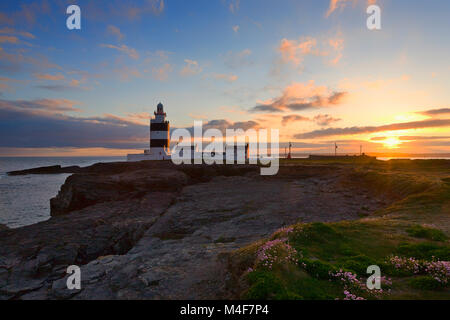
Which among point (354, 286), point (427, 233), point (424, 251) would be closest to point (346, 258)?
point (354, 286)

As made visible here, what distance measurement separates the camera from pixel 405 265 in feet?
24.0

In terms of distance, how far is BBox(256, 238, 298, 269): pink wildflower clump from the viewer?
268 inches

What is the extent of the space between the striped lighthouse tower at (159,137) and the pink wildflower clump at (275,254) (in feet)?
176

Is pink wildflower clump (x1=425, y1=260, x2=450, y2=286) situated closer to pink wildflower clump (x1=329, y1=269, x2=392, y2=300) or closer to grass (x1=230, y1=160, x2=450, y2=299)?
grass (x1=230, y1=160, x2=450, y2=299)

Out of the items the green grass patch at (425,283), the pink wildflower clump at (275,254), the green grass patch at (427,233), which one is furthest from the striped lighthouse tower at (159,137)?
the green grass patch at (425,283)

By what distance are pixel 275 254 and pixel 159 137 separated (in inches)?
2184

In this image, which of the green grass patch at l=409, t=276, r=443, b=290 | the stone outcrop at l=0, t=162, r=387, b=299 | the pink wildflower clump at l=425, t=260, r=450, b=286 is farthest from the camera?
the stone outcrop at l=0, t=162, r=387, b=299

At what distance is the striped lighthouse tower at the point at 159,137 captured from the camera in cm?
5938

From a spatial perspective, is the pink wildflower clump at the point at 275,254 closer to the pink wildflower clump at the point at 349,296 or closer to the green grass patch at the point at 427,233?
the pink wildflower clump at the point at 349,296

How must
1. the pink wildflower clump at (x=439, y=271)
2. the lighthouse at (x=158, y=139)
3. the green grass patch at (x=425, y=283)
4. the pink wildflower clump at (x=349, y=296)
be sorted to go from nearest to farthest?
the pink wildflower clump at (x=349, y=296) → the green grass patch at (x=425, y=283) → the pink wildflower clump at (x=439, y=271) → the lighthouse at (x=158, y=139)

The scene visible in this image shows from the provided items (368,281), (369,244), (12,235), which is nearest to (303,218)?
(369,244)

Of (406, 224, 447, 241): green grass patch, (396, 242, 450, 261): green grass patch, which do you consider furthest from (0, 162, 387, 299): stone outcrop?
(406, 224, 447, 241): green grass patch

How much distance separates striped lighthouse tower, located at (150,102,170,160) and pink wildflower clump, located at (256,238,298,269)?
53786 mm

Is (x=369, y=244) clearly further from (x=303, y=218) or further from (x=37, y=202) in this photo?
(x=37, y=202)
